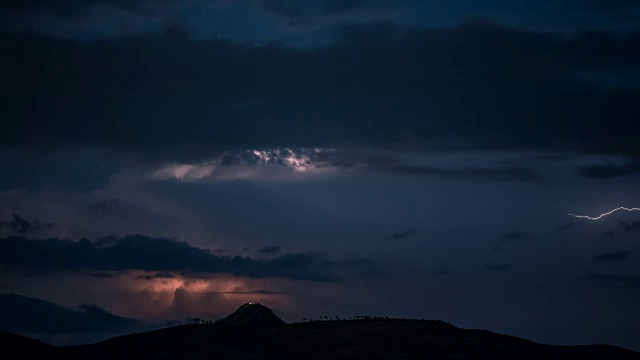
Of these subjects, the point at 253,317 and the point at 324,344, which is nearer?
the point at 324,344

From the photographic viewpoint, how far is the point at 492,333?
3809 inches

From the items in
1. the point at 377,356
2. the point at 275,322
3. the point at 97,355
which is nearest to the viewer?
the point at 377,356

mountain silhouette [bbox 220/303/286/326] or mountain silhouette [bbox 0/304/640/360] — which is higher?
mountain silhouette [bbox 220/303/286/326]

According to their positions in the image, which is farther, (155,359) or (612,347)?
(612,347)

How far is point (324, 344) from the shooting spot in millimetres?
91750

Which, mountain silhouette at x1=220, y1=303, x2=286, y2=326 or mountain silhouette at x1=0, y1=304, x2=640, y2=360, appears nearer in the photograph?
mountain silhouette at x1=0, y1=304, x2=640, y2=360

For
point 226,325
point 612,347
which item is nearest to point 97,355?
point 226,325

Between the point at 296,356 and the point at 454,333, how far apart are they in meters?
15.9

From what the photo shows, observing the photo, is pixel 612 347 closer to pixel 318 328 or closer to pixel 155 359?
pixel 318 328

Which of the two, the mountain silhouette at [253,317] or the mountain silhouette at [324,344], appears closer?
the mountain silhouette at [324,344]

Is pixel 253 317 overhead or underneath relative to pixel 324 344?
overhead

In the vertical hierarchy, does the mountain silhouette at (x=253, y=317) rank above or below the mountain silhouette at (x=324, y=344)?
above

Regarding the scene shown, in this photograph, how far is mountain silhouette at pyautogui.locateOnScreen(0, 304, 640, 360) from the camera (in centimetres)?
8862

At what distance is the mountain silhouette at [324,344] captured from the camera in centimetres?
8862
